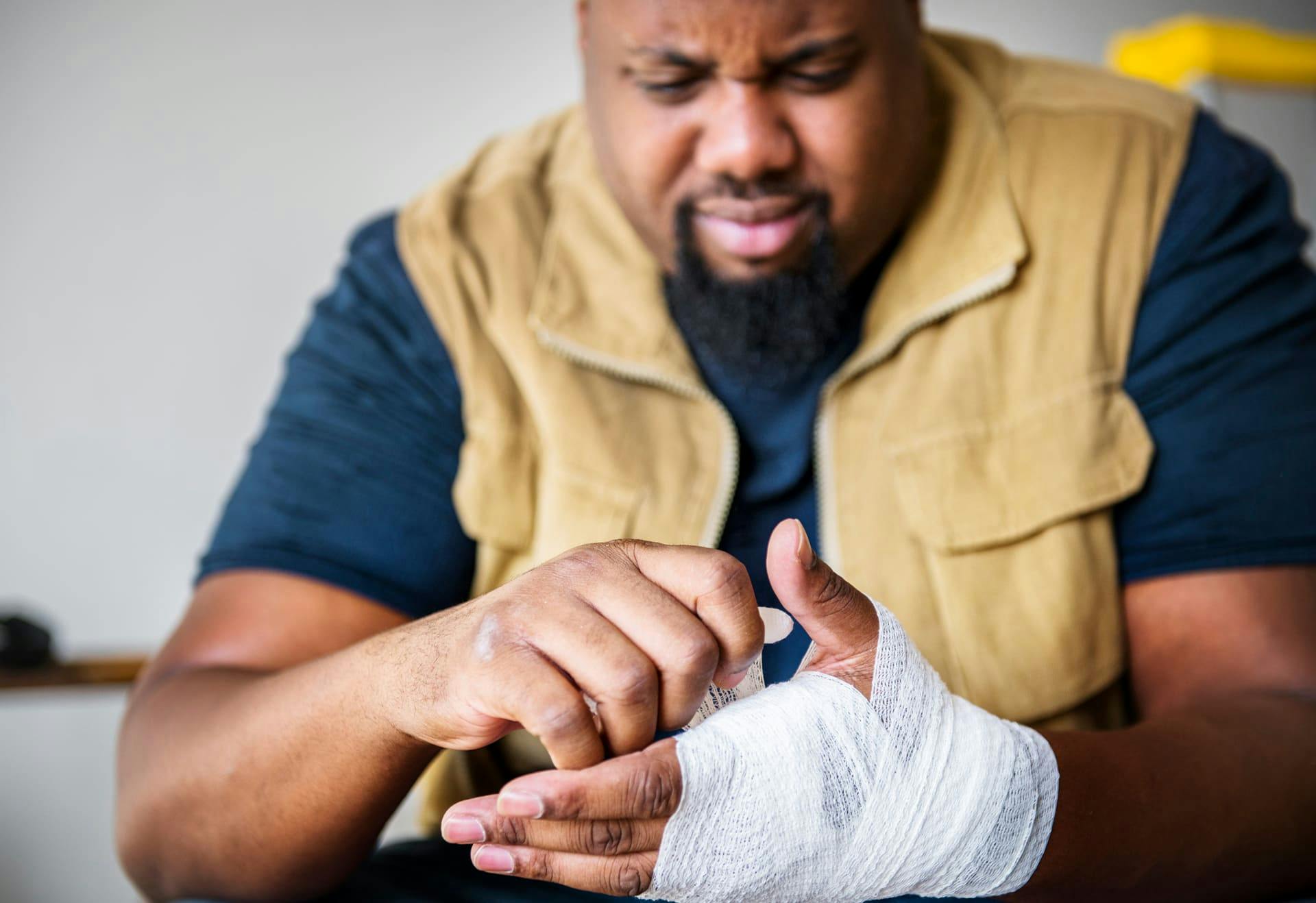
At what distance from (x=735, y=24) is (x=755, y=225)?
0.16 metres

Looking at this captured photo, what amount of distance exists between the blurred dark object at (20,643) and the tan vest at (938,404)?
2.90 ft

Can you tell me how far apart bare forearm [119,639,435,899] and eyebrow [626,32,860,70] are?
0.50m

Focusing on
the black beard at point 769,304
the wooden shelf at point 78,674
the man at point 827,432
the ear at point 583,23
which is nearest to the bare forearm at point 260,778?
the man at point 827,432

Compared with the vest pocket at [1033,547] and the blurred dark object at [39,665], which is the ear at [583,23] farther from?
the blurred dark object at [39,665]

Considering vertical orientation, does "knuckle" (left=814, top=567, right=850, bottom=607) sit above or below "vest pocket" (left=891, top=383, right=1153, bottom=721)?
above

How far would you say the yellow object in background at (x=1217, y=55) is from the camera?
1.95 meters

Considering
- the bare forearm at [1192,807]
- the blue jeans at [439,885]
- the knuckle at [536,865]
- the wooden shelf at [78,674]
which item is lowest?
the wooden shelf at [78,674]

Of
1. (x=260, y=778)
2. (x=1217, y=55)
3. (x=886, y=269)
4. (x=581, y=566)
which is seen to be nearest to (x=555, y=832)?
(x=581, y=566)

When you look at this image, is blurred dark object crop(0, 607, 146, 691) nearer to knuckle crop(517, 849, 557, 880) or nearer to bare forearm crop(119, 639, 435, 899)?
bare forearm crop(119, 639, 435, 899)

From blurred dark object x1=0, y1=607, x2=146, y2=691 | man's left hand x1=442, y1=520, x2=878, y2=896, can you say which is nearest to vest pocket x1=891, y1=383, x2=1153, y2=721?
man's left hand x1=442, y1=520, x2=878, y2=896

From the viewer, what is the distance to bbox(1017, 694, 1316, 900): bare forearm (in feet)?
2.35

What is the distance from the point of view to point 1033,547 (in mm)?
1015

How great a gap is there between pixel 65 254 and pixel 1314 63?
1.95 meters

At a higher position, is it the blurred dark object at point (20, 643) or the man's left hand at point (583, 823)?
the man's left hand at point (583, 823)
